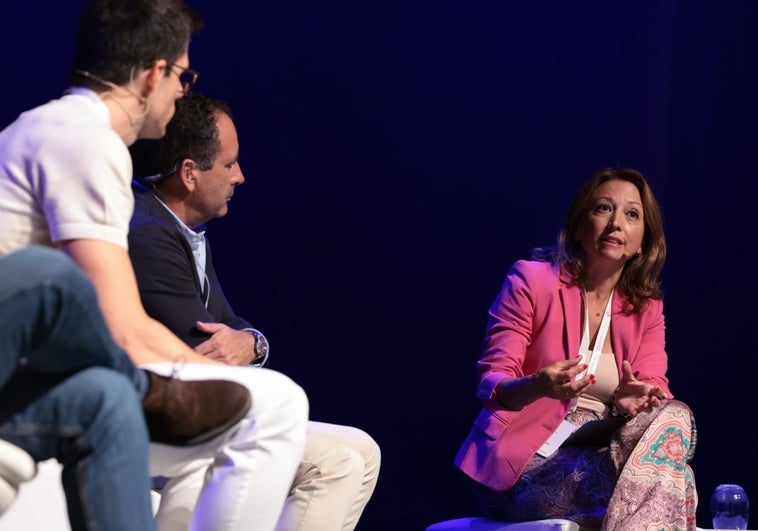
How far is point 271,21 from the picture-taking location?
409 cm

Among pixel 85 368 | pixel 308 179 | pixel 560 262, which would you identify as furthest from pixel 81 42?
pixel 308 179

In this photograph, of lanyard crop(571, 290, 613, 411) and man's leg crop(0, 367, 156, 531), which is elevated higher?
man's leg crop(0, 367, 156, 531)

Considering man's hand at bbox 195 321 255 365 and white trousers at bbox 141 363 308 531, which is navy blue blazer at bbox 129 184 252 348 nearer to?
man's hand at bbox 195 321 255 365

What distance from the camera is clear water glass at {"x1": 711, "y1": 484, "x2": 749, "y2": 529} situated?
3.43 meters

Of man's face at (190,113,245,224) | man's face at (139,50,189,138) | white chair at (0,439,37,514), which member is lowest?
white chair at (0,439,37,514)

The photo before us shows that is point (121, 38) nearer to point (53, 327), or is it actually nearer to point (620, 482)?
point (53, 327)

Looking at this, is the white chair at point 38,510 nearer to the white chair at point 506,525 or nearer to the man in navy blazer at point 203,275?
the man in navy blazer at point 203,275

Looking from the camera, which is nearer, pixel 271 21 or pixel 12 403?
pixel 12 403

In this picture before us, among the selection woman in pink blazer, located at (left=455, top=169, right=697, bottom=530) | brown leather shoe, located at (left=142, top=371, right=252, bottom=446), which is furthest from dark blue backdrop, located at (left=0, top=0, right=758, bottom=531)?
A: brown leather shoe, located at (left=142, top=371, right=252, bottom=446)

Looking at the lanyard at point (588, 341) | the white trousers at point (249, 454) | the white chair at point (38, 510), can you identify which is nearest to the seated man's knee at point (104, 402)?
the white trousers at point (249, 454)

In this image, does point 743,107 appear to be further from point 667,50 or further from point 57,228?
point 57,228

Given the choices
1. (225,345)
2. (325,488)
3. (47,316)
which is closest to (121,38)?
(47,316)

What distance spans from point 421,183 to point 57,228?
2593 millimetres

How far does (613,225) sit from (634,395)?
0.52 m
